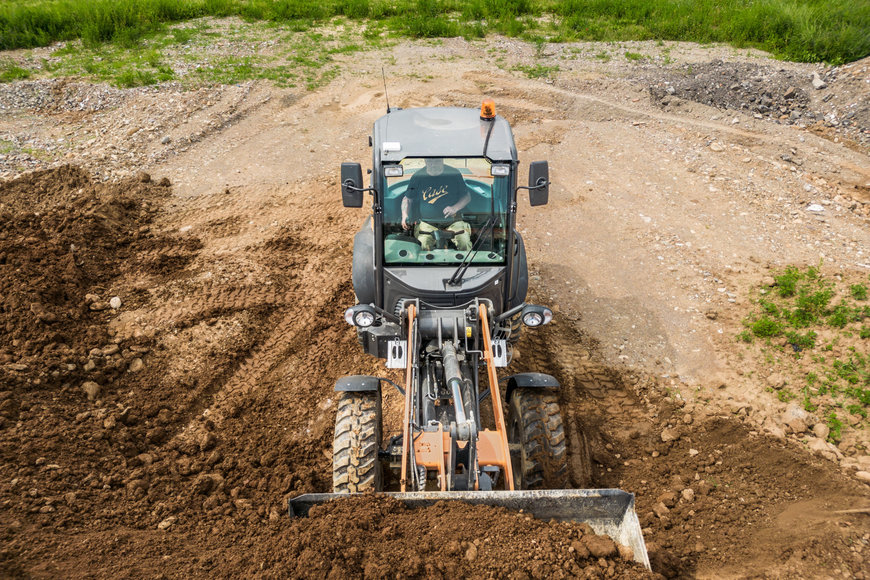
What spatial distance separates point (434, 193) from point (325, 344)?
9.41 feet

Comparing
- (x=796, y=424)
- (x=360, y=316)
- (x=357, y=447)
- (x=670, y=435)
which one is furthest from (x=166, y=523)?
(x=796, y=424)

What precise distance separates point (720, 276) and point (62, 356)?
29.8 ft

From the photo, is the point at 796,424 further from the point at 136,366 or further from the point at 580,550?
the point at 136,366

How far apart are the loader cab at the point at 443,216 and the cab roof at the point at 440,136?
0.4 inches

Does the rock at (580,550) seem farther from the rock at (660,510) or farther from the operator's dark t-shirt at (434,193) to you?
the operator's dark t-shirt at (434,193)

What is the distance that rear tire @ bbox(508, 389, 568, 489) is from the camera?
5.33m

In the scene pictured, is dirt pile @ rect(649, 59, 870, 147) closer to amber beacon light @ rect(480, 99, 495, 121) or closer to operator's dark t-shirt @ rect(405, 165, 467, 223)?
amber beacon light @ rect(480, 99, 495, 121)

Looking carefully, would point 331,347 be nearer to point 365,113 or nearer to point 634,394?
point 634,394

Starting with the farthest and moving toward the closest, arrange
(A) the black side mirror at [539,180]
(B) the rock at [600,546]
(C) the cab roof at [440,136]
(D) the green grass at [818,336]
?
(D) the green grass at [818,336], (C) the cab roof at [440,136], (A) the black side mirror at [539,180], (B) the rock at [600,546]

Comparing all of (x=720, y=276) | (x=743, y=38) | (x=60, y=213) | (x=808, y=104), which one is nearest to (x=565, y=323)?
(x=720, y=276)

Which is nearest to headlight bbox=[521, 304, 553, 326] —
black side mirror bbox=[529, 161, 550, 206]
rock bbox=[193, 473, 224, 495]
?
black side mirror bbox=[529, 161, 550, 206]

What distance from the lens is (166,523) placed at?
195 inches

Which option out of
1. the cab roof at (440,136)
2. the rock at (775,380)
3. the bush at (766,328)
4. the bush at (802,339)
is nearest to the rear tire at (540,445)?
the cab roof at (440,136)

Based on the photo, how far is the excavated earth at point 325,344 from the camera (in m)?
4.34
